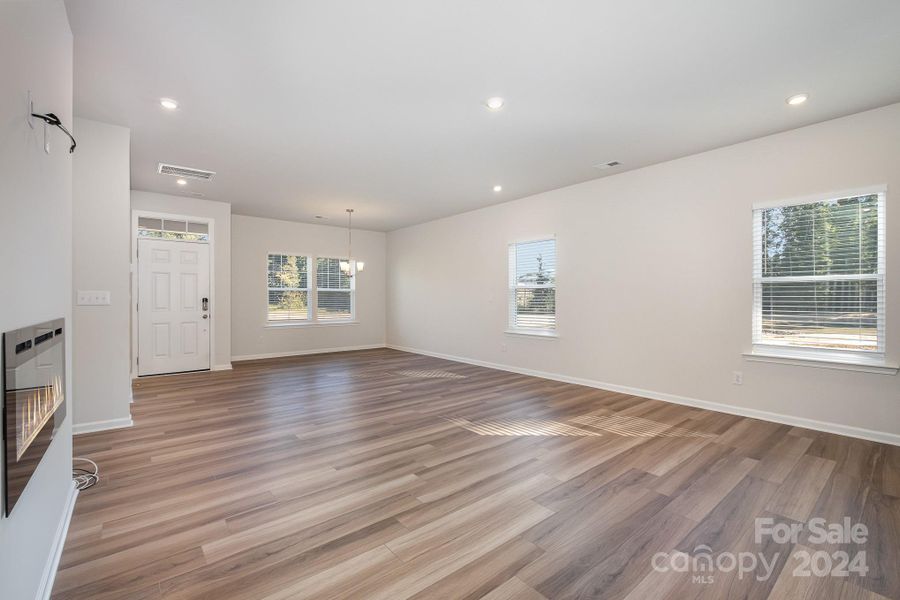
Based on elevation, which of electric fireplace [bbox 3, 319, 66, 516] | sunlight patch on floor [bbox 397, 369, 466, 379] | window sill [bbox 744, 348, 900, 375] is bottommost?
sunlight patch on floor [bbox 397, 369, 466, 379]

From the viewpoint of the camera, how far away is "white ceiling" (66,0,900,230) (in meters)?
2.20

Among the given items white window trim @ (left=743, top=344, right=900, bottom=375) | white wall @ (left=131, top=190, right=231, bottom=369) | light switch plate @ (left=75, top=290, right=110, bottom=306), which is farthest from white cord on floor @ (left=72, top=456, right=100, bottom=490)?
white window trim @ (left=743, top=344, right=900, bottom=375)

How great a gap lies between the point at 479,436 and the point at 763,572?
199 centimetres

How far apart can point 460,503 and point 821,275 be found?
3.84 m

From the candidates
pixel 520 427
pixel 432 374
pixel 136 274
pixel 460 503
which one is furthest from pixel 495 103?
pixel 136 274

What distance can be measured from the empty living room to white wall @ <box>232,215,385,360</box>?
39.1 inches

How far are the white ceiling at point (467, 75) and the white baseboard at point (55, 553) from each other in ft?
8.91

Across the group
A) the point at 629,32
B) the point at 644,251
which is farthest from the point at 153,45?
the point at 644,251

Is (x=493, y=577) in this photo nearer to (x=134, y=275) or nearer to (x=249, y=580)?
(x=249, y=580)

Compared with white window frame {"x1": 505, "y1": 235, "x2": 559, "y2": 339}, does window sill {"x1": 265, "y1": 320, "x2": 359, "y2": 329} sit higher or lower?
lower

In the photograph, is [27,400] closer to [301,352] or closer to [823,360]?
[823,360]

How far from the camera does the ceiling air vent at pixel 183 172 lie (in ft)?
15.7

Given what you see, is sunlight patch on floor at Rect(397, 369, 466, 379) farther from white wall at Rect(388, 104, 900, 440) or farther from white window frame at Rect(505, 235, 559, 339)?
white window frame at Rect(505, 235, 559, 339)

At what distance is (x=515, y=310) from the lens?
6406 mm
